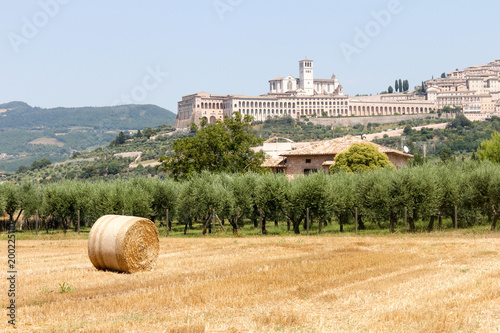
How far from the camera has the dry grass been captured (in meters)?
10.4

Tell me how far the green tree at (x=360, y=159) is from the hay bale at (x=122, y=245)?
37.0 metres

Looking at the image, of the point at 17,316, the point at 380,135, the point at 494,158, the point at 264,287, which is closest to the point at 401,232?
the point at 264,287

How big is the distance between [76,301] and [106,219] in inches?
236

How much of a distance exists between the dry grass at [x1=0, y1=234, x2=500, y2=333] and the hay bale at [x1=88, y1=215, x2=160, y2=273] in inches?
19.1

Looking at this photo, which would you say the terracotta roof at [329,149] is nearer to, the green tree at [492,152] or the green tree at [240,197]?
the green tree at [492,152]

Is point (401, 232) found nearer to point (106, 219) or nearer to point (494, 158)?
point (106, 219)

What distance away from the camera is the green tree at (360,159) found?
176 ft

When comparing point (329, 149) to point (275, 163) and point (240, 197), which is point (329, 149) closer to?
point (275, 163)

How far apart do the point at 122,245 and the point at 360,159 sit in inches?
1550

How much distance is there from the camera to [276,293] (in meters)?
13.0

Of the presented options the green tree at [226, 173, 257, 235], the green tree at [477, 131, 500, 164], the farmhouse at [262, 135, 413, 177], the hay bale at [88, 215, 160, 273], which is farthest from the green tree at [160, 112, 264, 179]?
the hay bale at [88, 215, 160, 273]

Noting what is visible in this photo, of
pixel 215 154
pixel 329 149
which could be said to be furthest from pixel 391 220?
pixel 329 149

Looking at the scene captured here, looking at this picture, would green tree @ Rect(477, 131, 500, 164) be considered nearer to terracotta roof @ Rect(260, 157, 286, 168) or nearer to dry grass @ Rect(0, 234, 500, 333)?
terracotta roof @ Rect(260, 157, 286, 168)

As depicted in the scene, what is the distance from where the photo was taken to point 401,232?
1227 inches
